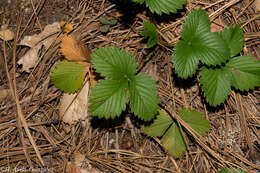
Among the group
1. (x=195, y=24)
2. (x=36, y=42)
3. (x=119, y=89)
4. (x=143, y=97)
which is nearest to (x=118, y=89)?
(x=119, y=89)

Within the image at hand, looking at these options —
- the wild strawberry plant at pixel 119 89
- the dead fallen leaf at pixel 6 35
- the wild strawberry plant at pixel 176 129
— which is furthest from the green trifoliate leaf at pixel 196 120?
the dead fallen leaf at pixel 6 35

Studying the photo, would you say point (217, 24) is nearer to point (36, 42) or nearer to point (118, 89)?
point (118, 89)

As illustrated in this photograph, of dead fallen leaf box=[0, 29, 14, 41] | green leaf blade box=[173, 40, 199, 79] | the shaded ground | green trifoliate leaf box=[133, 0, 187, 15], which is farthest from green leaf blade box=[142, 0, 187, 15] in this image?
dead fallen leaf box=[0, 29, 14, 41]

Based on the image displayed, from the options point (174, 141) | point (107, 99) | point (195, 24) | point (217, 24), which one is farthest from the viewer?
point (217, 24)

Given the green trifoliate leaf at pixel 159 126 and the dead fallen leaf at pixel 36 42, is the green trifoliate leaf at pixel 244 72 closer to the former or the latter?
the green trifoliate leaf at pixel 159 126

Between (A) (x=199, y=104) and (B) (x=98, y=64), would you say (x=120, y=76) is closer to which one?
(B) (x=98, y=64)

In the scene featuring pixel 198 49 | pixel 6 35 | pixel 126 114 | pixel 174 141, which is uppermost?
pixel 6 35

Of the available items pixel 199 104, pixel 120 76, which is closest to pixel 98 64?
pixel 120 76
